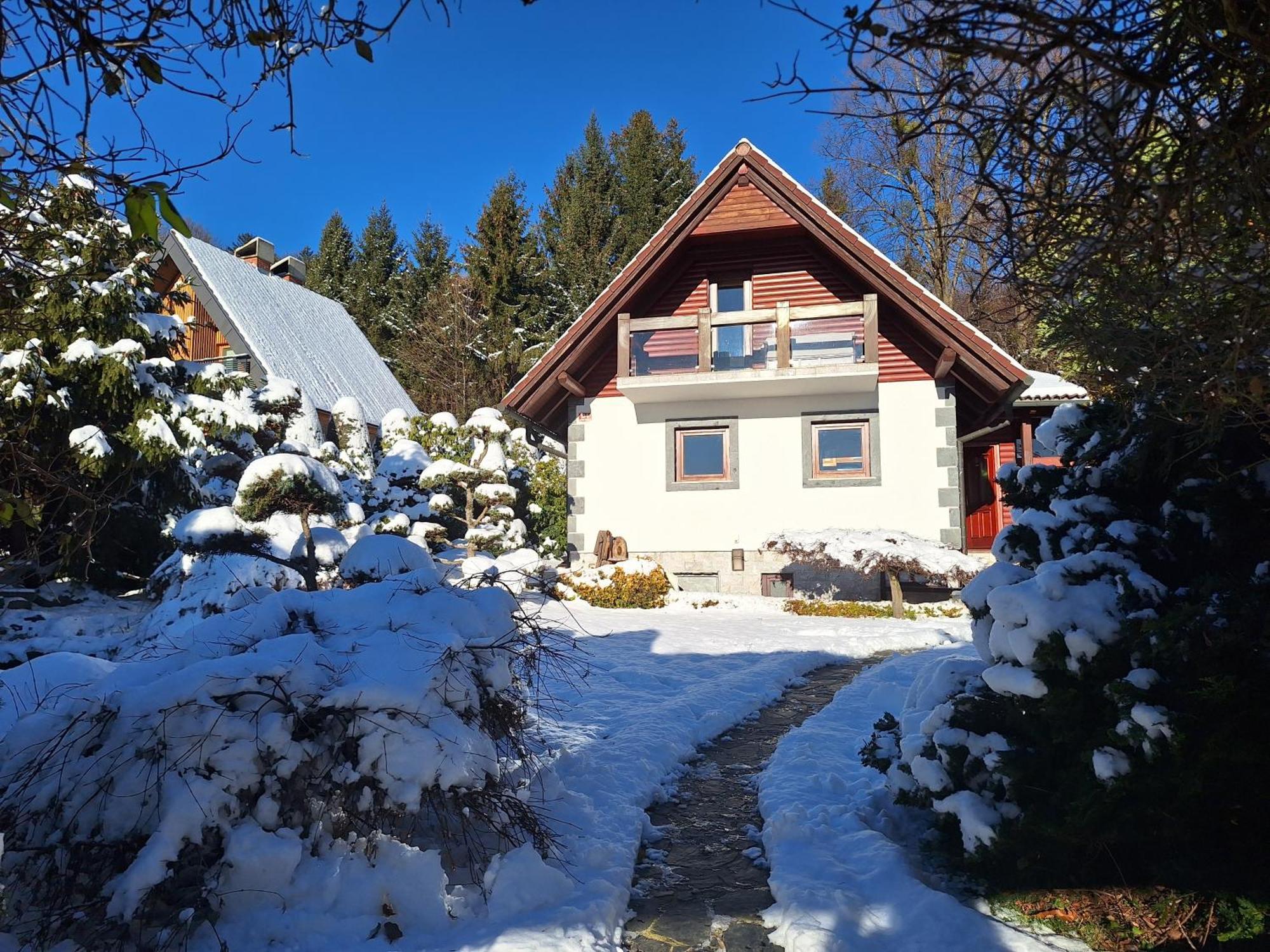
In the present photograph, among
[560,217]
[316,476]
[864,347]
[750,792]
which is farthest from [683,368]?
[560,217]

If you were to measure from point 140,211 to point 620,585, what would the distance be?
12.6 m

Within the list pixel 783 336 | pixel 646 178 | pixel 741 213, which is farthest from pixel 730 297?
pixel 646 178

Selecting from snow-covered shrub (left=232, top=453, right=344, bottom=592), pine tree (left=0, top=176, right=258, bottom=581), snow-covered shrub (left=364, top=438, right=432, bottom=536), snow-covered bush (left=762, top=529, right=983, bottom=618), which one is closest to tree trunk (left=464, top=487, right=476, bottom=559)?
snow-covered shrub (left=364, top=438, right=432, bottom=536)

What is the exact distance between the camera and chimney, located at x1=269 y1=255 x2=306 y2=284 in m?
29.8

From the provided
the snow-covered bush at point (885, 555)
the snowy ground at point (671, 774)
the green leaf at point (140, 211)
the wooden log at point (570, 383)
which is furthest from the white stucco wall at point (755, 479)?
the green leaf at point (140, 211)

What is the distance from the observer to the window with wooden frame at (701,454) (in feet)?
52.6

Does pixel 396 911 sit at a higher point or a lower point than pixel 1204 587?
lower

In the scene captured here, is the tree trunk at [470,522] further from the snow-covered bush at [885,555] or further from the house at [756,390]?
the snow-covered bush at [885,555]

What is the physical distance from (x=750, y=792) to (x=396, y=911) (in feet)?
8.66

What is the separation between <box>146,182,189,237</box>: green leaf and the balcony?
13210 millimetres

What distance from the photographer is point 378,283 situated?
39.7 m

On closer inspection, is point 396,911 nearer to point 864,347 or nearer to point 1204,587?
point 1204,587

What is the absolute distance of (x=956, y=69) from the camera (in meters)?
2.20

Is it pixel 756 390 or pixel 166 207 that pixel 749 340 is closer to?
pixel 756 390
